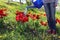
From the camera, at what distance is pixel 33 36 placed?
→ 5.04 meters

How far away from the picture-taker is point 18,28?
17.6 ft

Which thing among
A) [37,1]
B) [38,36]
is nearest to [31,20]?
[37,1]

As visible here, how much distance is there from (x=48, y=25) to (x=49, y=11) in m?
0.35

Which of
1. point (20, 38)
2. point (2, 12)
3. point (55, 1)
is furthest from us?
point (2, 12)

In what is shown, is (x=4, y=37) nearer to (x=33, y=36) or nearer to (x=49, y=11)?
(x=33, y=36)

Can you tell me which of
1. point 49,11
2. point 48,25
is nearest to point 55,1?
point 49,11

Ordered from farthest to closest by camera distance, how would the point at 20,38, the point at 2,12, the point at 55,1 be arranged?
the point at 2,12 → the point at 55,1 → the point at 20,38

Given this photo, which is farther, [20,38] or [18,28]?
[18,28]

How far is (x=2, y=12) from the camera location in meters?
5.54

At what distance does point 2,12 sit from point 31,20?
0.68 meters

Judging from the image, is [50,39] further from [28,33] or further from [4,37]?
[4,37]

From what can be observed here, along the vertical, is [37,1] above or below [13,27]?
above

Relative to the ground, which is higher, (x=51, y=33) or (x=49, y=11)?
(x=49, y=11)

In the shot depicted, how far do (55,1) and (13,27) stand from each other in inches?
41.2
